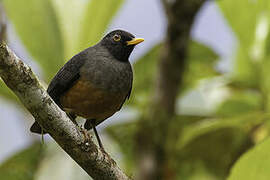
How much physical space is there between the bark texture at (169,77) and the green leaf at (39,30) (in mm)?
927

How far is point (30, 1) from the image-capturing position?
4.58 meters

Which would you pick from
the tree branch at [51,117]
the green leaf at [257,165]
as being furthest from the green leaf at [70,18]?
the green leaf at [257,165]

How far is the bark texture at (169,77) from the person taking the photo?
4.20 m

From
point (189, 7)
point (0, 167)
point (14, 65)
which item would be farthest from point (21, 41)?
point (14, 65)

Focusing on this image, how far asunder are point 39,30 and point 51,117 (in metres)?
2.53

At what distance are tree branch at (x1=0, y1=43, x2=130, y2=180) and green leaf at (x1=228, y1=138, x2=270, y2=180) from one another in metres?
0.65

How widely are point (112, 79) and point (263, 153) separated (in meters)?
0.96

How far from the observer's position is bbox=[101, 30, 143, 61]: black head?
10.7 feet

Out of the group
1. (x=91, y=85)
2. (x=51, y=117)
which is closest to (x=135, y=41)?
(x=91, y=85)

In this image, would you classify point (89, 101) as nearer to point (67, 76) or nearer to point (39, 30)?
point (67, 76)

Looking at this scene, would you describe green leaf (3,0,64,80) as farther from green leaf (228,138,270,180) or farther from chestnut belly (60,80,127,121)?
green leaf (228,138,270,180)

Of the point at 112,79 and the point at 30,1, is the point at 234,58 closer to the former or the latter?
the point at 30,1

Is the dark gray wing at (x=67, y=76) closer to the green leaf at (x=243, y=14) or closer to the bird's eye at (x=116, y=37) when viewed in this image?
the bird's eye at (x=116, y=37)

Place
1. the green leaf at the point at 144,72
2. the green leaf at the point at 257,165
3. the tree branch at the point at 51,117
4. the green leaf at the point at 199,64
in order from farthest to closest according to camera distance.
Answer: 1. the green leaf at the point at 199,64
2. the green leaf at the point at 144,72
3. the green leaf at the point at 257,165
4. the tree branch at the point at 51,117
